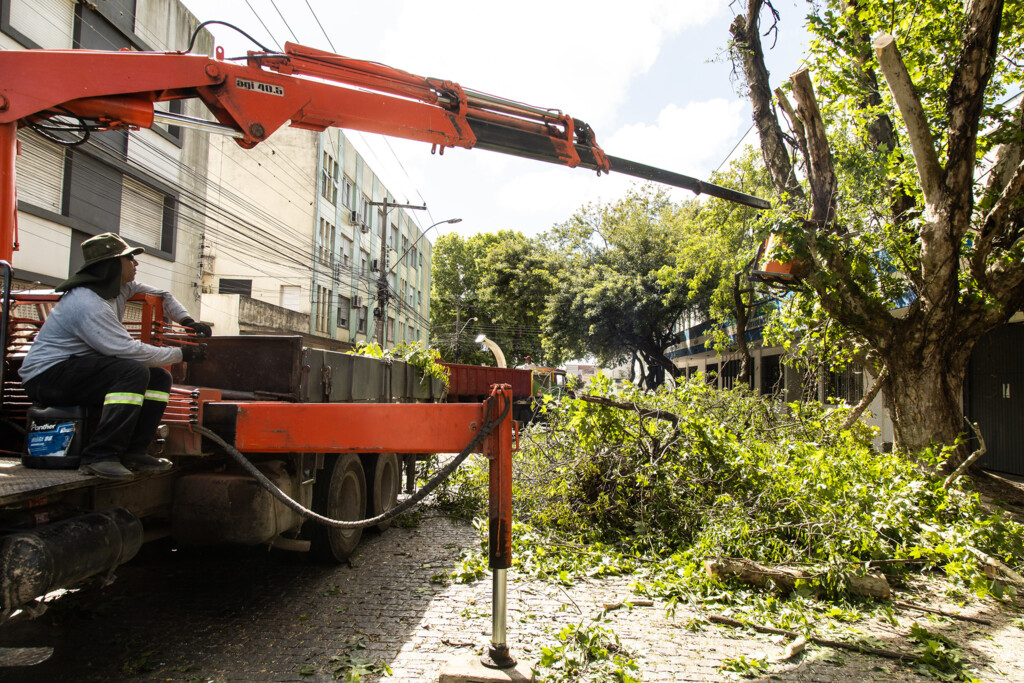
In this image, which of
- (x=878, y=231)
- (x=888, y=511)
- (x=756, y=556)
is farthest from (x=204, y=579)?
(x=878, y=231)

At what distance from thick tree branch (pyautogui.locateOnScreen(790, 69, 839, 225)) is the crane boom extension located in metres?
2.30

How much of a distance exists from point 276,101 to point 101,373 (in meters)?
2.97

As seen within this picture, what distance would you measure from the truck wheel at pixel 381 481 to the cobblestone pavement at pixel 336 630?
35.7 inches

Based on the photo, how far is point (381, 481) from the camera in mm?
6824

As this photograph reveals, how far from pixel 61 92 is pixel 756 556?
611 cm

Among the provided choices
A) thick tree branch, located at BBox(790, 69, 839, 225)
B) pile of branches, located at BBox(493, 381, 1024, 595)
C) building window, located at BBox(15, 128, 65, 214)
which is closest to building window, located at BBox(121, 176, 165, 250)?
building window, located at BBox(15, 128, 65, 214)

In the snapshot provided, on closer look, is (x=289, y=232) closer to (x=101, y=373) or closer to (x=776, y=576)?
(x=101, y=373)

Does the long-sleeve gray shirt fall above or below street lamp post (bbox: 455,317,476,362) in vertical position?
below

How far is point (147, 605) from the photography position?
4.54 metres

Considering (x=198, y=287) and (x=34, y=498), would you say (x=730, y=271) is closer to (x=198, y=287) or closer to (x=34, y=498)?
(x=198, y=287)

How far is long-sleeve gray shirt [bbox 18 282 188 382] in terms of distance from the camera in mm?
3277

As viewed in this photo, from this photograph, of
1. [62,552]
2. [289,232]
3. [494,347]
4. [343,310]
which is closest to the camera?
[62,552]

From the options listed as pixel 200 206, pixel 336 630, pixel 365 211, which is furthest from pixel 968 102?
pixel 365 211

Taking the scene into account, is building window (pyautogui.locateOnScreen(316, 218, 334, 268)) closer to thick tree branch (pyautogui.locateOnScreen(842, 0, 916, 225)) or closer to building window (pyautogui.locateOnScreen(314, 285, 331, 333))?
building window (pyautogui.locateOnScreen(314, 285, 331, 333))
